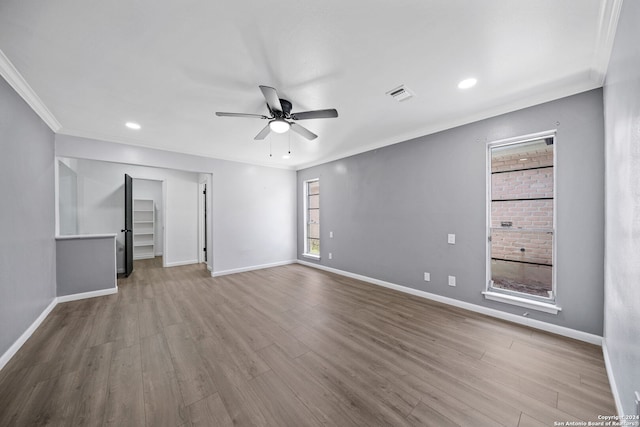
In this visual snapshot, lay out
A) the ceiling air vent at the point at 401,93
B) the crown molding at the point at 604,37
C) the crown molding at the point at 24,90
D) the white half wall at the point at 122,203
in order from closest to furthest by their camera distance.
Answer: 1. the crown molding at the point at 604,37
2. the crown molding at the point at 24,90
3. the ceiling air vent at the point at 401,93
4. the white half wall at the point at 122,203

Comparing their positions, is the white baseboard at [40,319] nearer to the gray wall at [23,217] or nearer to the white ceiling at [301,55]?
the gray wall at [23,217]

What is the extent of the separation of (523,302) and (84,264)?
619cm

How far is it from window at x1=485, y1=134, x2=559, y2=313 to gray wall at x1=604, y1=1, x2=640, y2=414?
0.90m

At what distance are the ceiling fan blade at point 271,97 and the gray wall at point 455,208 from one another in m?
2.40

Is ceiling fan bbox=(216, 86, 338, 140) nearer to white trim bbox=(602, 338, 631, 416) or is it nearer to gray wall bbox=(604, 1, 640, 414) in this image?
gray wall bbox=(604, 1, 640, 414)

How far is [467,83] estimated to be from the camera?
2258 mm

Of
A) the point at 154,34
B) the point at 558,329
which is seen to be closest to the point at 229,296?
the point at 154,34

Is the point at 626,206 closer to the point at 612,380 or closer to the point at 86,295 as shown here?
the point at 612,380

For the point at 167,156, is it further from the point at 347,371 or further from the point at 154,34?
the point at 347,371

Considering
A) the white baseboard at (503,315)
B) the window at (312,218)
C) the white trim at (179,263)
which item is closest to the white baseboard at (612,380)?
the white baseboard at (503,315)

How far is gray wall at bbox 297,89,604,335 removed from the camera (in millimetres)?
2238

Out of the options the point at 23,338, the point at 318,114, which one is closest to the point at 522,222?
the point at 318,114

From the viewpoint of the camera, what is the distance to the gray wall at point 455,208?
2.24 m

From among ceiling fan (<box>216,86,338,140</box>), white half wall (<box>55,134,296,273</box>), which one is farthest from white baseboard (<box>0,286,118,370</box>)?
ceiling fan (<box>216,86,338,140</box>)
